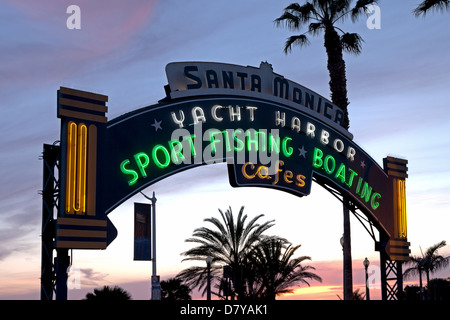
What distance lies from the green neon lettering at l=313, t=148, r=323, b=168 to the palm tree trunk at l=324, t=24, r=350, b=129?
831cm

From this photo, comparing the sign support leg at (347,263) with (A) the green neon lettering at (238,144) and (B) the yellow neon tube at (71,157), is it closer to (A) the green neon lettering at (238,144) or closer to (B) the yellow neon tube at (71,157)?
(A) the green neon lettering at (238,144)

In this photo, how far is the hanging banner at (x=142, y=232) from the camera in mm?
27328

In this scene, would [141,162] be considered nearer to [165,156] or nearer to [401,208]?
[165,156]

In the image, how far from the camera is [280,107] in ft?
88.5

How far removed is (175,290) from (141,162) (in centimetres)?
3409

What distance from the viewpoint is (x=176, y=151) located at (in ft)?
78.0

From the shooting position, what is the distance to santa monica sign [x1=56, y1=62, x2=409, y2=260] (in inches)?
843

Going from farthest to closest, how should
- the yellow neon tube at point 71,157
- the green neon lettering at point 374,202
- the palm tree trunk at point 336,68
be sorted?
the palm tree trunk at point 336,68, the green neon lettering at point 374,202, the yellow neon tube at point 71,157

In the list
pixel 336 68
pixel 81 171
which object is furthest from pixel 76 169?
pixel 336 68

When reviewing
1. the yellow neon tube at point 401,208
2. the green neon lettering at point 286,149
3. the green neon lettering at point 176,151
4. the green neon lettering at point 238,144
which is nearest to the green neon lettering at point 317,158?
the green neon lettering at point 286,149

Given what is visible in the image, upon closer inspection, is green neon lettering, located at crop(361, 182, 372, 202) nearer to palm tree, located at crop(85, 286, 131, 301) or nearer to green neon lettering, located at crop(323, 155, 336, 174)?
green neon lettering, located at crop(323, 155, 336, 174)

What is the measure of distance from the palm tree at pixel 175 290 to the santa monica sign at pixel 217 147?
26887 millimetres
